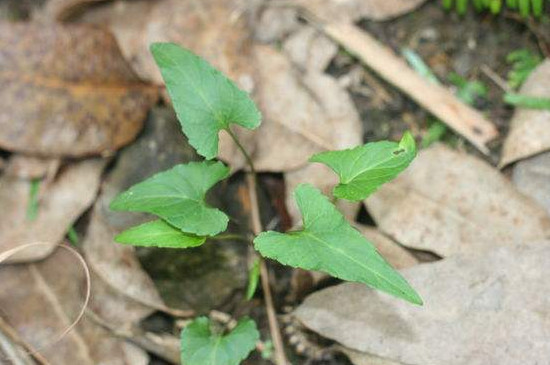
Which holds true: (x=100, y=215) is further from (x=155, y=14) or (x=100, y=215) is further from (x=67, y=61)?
(x=155, y=14)

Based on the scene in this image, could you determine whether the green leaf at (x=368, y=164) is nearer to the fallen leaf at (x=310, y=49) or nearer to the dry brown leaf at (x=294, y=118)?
the dry brown leaf at (x=294, y=118)

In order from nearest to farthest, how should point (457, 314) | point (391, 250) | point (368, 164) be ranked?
1. point (368, 164)
2. point (457, 314)
3. point (391, 250)

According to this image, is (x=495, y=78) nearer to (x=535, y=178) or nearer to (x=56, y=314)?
(x=535, y=178)

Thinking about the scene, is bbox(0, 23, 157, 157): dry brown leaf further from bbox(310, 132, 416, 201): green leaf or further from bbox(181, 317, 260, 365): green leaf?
bbox(310, 132, 416, 201): green leaf

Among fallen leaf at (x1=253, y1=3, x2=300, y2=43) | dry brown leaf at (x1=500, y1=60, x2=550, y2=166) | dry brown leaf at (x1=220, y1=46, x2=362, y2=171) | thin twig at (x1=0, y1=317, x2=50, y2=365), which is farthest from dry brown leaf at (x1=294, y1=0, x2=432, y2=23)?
thin twig at (x1=0, y1=317, x2=50, y2=365)

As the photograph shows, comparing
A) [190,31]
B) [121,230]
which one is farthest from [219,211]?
[190,31]
